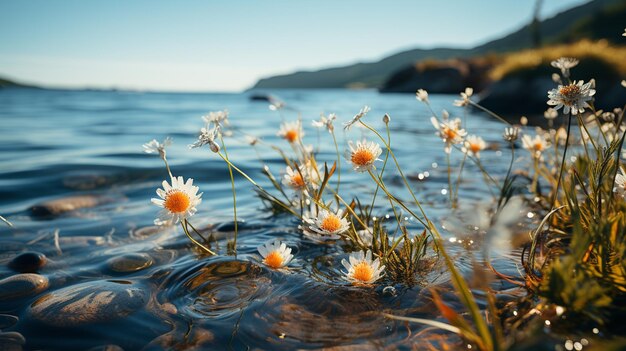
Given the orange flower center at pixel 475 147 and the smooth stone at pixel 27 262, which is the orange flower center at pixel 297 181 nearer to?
the orange flower center at pixel 475 147

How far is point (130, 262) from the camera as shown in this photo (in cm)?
274

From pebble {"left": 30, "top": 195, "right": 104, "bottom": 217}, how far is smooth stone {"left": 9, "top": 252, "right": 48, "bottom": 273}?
1.32 m

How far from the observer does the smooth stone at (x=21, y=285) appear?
2277 mm

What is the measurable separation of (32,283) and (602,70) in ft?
59.6

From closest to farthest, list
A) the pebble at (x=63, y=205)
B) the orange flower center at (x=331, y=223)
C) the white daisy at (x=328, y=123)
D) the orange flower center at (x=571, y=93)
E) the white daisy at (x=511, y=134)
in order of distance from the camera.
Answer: the orange flower center at (x=571, y=93), the orange flower center at (x=331, y=223), the white daisy at (x=328, y=123), the white daisy at (x=511, y=134), the pebble at (x=63, y=205)

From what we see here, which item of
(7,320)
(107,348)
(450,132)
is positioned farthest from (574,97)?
(7,320)

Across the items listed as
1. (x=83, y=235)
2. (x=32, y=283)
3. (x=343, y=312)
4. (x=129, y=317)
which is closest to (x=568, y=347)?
(x=343, y=312)

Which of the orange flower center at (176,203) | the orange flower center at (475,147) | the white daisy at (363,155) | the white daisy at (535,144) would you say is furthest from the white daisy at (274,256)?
the white daisy at (535,144)

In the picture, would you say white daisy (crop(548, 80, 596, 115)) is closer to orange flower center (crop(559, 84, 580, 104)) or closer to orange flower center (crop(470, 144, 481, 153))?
orange flower center (crop(559, 84, 580, 104))

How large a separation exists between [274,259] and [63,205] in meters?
2.80

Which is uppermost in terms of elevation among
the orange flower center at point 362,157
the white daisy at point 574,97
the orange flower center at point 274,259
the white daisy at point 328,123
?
the white daisy at point 574,97

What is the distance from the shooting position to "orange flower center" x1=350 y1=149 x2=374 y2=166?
6.98ft

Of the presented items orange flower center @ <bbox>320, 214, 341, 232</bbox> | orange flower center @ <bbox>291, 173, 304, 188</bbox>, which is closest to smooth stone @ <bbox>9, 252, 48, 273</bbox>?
orange flower center @ <bbox>291, 173, 304, 188</bbox>

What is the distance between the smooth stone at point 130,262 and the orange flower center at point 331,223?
1224 mm
